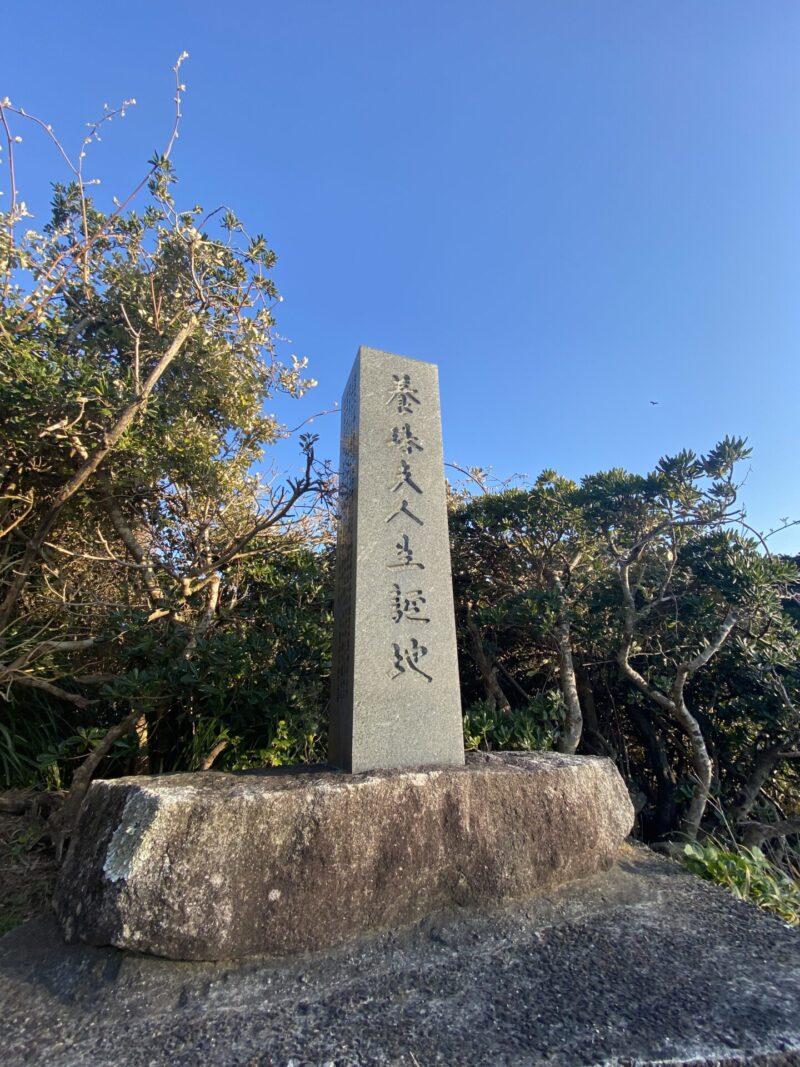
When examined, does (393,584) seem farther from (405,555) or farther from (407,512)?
(407,512)

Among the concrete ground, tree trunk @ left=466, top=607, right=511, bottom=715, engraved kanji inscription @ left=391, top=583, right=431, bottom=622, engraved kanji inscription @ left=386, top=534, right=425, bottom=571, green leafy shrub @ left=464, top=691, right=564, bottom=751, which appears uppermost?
engraved kanji inscription @ left=386, top=534, right=425, bottom=571

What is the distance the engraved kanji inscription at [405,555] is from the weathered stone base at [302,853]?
1.03m

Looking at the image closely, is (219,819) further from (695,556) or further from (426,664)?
(695,556)

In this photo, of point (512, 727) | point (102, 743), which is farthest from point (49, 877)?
point (512, 727)

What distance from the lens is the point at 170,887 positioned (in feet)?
5.66

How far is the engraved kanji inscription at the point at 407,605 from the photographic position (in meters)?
2.69

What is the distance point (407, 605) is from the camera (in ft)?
8.91

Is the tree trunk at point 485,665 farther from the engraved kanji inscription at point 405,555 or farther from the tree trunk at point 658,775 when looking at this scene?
the engraved kanji inscription at point 405,555

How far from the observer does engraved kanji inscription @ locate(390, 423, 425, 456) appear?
3.06m

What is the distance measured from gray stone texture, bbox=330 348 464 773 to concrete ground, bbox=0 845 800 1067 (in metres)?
0.77

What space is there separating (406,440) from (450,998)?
2521mm

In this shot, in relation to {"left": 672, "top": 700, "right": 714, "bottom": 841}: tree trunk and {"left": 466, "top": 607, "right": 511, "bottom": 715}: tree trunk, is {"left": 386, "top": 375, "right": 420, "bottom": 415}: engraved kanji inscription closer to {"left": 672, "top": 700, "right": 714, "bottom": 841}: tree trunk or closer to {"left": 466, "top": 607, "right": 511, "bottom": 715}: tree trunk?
{"left": 466, "top": 607, "right": 511, "bottom": 715}: tree trunk

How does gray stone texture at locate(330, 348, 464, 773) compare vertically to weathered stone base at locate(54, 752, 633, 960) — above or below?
above

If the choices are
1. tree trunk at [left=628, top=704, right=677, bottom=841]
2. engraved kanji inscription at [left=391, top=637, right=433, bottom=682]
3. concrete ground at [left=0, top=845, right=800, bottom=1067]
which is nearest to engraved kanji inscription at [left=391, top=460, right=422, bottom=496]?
engraved kanji inscription at [left=391, top=637, right=433, bottom=682]
